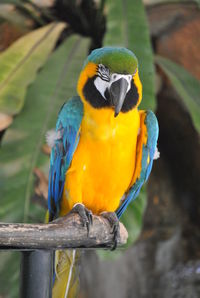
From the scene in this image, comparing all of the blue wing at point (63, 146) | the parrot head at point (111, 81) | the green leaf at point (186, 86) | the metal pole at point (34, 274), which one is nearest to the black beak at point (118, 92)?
the parrot head at point (111, 81)

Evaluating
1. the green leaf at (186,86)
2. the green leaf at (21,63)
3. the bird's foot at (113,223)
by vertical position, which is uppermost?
the green leaf at (21,63)

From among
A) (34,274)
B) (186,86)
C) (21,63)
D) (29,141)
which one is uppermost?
(34,274)

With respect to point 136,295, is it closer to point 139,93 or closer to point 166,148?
point 166,148

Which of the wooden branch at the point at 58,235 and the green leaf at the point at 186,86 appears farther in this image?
the green leaf at the point at 186,86

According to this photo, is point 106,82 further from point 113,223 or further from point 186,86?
point 186,86

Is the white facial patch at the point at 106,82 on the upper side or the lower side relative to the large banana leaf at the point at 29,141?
upper

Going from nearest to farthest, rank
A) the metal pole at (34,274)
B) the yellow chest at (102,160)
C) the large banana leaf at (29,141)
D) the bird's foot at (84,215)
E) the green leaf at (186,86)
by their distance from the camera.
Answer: the metal pole at (34,274)
the bird's foot at (84,215)
the yellow chest at (102,160)
the large banana leaf at (29,141)
the green leaf at (186,86)

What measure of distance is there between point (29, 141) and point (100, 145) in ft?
1.38

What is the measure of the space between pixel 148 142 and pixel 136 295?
0.96 m

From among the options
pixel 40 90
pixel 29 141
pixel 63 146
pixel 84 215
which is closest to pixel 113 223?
pixel 84 215

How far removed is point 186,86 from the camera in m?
1.48

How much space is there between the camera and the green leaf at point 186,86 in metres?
1.40

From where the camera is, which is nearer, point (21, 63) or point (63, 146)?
point (63, 146)

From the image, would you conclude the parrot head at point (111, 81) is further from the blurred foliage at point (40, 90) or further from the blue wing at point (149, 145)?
the blurred foliage at point (40, 90)
